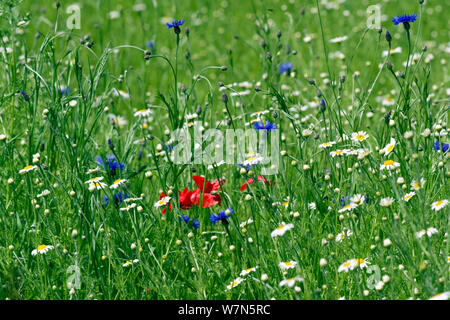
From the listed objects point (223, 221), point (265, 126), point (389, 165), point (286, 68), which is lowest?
point (223, 221)

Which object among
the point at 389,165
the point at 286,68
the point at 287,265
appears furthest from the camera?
the point at 286,68

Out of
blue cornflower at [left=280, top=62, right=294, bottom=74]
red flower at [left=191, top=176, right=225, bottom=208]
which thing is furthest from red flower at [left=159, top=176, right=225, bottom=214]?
blue cornflower at [left=280, top=62, right=294, bottom=74]

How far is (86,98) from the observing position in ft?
7.20

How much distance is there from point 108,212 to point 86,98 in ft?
1.37

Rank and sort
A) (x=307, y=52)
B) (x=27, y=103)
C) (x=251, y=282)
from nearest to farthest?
(x=251, y=282) → (x=27, y=103) → (x=307, y=52)

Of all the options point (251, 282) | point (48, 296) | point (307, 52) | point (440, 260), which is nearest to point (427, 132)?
point (440, 260)

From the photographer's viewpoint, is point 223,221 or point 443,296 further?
point 223,221

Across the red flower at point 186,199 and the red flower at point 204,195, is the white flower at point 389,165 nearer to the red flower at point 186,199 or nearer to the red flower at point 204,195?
the red flower at point 204,195

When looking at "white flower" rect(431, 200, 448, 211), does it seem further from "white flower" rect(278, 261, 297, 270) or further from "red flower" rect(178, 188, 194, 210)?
"red flower" rect(178, 188, 194, 210)

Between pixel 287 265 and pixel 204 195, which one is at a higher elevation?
pixel 204 195

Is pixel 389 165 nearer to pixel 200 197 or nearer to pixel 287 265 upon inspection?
pixel 287 265

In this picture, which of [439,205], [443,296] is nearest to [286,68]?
[439,205]

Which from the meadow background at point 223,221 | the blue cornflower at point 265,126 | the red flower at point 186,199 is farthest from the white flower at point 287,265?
the blue cornflower at point 265,126
